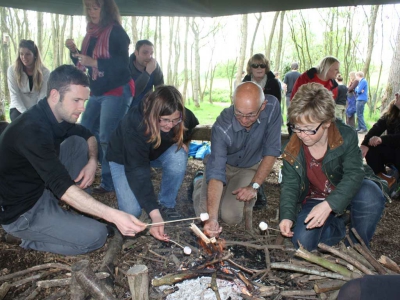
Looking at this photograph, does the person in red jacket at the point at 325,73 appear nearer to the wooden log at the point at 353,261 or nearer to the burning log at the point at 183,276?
the wooden log at the point at 353,261

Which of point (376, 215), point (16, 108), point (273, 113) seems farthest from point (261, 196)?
point (16, 108)

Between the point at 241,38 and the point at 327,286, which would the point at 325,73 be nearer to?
the point at 327,286

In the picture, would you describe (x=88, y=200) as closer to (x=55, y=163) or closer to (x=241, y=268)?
(x=55, y=163)

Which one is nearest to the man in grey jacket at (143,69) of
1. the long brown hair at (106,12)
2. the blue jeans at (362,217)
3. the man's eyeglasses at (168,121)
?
the long brown hair at (106,12)

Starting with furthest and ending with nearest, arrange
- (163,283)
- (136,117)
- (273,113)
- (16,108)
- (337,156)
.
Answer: (16,108), (273,113), (136,117), (337,156), (163,283)

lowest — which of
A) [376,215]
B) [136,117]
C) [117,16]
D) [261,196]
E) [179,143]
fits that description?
[261,196]

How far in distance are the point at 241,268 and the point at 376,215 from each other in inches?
45.4

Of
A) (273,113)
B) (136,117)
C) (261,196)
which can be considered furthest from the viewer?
(261,196)

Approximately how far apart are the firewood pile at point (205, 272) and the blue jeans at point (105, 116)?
1372 mm

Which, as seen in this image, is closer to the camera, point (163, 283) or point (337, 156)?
point (163, 283)

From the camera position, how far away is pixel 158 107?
2670 mm

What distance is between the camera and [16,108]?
15.1 feet

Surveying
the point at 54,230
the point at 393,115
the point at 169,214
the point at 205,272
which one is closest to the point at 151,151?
the point at 169,214

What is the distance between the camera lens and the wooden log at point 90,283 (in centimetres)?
170
